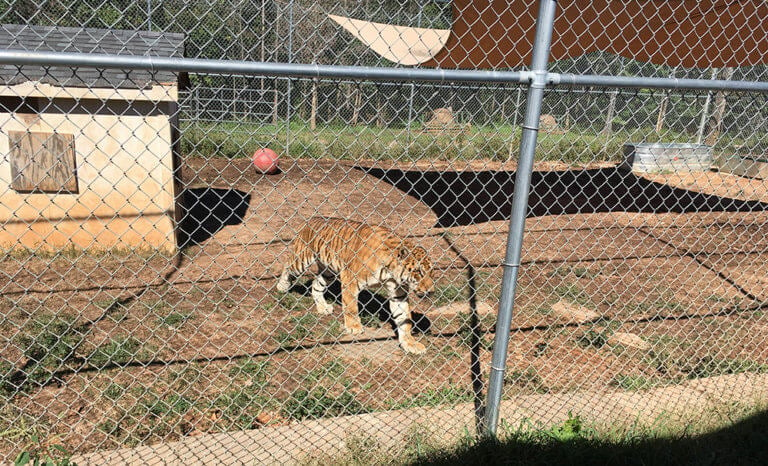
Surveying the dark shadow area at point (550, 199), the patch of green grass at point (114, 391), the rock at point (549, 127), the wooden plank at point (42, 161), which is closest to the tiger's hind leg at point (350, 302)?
the patch of green grass at point (114, 391)

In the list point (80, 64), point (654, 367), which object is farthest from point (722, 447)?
point (80, 64)

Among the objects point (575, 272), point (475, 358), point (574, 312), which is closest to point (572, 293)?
point (574, 312)

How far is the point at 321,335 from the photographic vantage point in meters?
4.45

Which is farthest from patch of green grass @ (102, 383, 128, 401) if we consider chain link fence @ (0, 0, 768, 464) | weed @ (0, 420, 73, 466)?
weed @ (0, 420, 73, 466)

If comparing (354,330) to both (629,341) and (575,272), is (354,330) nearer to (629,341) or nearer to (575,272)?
(629,341)

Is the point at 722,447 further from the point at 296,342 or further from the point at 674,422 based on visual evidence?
the point at 296,342

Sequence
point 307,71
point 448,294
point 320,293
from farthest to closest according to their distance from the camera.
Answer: point 448,294 < point 320,293 < point 307,71

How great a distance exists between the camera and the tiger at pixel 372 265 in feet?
13.6

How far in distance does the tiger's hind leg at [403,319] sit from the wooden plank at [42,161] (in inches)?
153

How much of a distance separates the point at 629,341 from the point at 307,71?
3508mm

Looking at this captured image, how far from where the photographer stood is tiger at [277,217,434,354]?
4137 millimetres

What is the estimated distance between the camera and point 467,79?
2.30 m

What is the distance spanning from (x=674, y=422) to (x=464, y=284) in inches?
107

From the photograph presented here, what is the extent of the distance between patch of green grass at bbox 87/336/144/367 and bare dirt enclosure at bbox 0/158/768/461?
0.02 m
